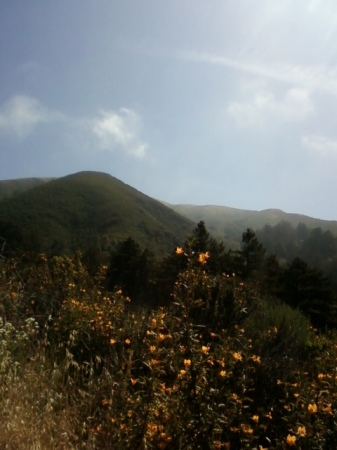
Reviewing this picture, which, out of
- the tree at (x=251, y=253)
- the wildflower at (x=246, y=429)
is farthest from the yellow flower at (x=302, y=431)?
the tree at (x=251, y=253)

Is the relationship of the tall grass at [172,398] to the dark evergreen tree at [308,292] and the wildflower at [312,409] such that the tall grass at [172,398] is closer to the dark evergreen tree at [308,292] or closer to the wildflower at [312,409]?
the wildflower at [312,409]

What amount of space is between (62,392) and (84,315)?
6.58 feet

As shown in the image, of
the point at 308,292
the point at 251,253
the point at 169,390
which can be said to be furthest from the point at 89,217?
the point at 169,390

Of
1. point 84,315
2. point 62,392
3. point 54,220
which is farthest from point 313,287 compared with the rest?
point 54,220

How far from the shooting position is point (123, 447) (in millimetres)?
2596

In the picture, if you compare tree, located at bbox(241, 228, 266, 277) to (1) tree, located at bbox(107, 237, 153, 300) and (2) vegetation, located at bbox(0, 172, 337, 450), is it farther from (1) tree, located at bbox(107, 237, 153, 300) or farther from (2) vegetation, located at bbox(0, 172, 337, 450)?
(2) vegetation, located at bbox(0, 172, 337, 450)

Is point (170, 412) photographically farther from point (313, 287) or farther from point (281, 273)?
point (281, 273)

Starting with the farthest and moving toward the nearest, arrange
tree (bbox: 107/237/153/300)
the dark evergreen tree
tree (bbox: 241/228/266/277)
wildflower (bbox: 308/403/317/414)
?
tree (bbox: 107/237/153/300) < tree (bbox: 241/228/266/277) < the dark evergreen tree < wildflower (bbox: 308/403/317/414)

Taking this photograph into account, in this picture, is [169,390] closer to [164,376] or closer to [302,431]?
[164,376]

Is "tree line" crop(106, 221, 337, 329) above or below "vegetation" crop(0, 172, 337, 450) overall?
below

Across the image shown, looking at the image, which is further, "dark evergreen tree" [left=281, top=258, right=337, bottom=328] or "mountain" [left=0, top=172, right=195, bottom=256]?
"mountain" [left=0, top=172, right=195, bottom=256]

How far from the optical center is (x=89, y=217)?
12275 centimetres

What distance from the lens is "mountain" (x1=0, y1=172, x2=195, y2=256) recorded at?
9988 centimetres

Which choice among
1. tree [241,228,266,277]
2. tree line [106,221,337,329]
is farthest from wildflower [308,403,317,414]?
tree [241,228,266,277]
